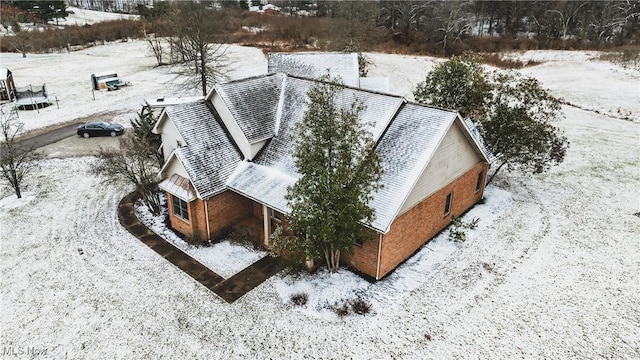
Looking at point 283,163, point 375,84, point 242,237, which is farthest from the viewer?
point 375,84

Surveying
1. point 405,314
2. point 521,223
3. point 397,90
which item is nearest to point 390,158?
point 405,314

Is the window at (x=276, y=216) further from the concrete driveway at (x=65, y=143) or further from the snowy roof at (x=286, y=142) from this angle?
the concrete driveway at (x=65, y=143)

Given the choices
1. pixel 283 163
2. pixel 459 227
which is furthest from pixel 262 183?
pixel 459 227

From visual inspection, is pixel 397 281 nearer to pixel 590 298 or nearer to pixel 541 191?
pixel 590 298

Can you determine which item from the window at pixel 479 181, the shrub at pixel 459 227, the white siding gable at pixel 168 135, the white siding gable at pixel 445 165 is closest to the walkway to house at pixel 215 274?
the white siding gable at pixel 168 135

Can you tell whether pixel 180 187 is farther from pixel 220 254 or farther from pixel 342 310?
pixel 342 310
